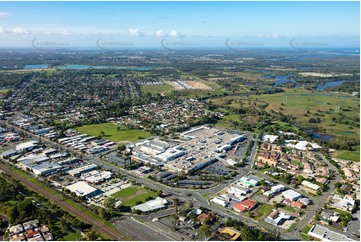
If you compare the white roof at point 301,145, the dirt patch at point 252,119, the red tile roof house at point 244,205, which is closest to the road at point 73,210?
the red tile roof house at point 244,205

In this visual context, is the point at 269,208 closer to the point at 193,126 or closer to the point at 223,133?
the point at 223,133

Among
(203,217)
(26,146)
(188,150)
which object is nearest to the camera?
(203,217)

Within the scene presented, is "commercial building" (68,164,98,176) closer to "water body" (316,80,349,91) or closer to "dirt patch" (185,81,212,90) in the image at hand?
"dirt patch" (185,81,212,90)

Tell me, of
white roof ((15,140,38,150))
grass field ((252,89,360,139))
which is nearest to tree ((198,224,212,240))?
white roof ((15,140,38,150))

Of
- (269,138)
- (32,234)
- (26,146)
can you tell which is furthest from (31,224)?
(269,138)

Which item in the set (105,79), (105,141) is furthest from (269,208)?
(105,79)

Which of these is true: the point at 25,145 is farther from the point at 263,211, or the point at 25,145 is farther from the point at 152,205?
the point at 263,211
